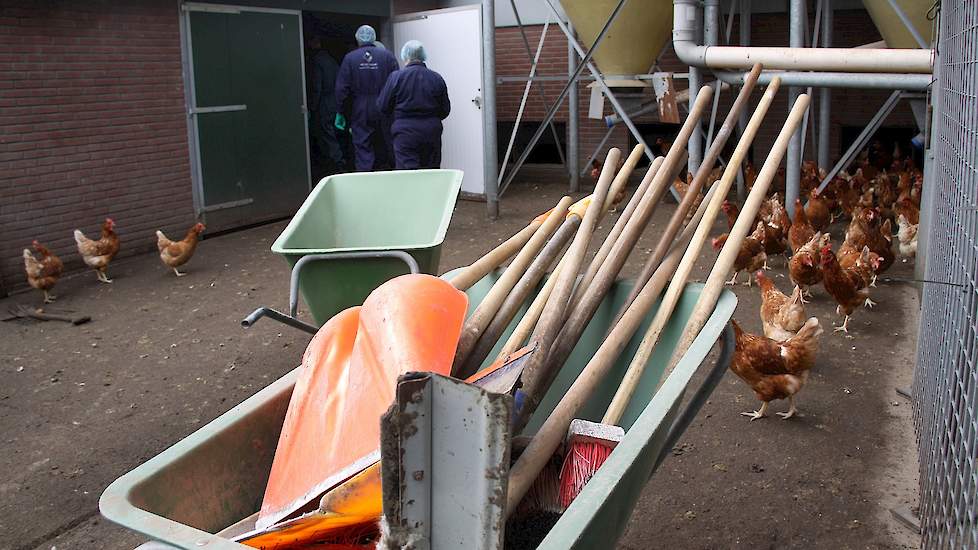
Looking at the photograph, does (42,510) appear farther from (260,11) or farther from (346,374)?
(260,11)

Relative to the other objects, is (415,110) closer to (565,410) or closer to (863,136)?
(863,136)

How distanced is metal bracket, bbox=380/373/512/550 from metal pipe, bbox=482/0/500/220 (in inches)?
330

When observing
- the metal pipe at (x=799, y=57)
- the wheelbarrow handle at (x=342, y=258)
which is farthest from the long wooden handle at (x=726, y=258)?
the metal pipe at (x=799, y=57)

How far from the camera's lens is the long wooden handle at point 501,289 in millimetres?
2721

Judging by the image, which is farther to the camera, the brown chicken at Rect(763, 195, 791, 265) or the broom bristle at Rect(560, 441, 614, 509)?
the brown chicken at Rect(763, 195, 791, 265)

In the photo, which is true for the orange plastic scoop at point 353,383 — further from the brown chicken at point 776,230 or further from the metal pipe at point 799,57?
the brown chicken at point 776,230

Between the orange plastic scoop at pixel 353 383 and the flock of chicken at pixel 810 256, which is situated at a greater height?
the orange plastic scoop at pixel 353 383

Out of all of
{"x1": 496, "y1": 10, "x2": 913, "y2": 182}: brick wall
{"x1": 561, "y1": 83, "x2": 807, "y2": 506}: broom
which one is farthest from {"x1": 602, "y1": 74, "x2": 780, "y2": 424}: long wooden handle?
{"x1": 496, "y1": 10, "x2": 913, "y2": 182}: brick wall

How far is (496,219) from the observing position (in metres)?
10.1

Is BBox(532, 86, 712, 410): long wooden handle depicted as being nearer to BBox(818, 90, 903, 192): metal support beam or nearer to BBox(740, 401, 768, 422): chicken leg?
BBox(740, 401, 768, 422): chicken leg

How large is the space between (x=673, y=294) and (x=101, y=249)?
605 cm

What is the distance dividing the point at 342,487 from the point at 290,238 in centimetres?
294

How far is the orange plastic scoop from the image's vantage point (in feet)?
6.85

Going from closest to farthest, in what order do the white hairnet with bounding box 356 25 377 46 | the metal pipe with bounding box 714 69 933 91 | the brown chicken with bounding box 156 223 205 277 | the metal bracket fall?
the metal bracket, the metal pipe with bounding box 714 69 933 91, the brown chicken with bounding box 156 223 205 277, the white hairnet with bounding box 356 25 377 46
